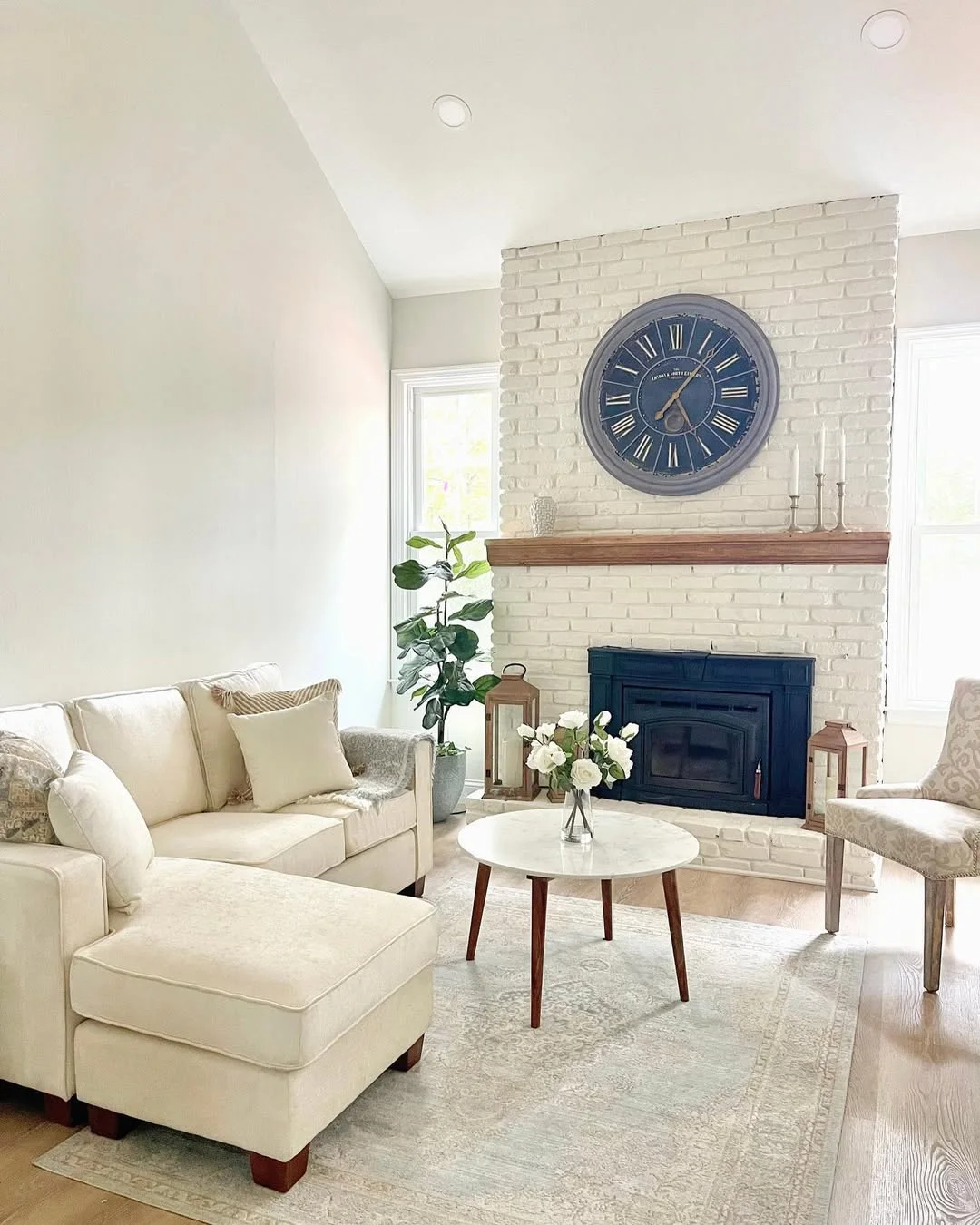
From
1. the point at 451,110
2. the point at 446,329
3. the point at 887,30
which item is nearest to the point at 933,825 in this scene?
the point at 887,30

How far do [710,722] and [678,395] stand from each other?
5.05 feet

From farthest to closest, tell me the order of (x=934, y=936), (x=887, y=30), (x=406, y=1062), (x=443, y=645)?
(x=443, y=645)
(x=887, y=30)
(x=934, y=936)
(x=406, y=1062)

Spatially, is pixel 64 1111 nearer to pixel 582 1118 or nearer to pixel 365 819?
pixel 582 1118

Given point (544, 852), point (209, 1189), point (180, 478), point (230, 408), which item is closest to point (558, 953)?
point (544, 852)

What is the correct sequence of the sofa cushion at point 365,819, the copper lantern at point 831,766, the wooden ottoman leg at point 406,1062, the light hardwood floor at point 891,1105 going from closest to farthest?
the light hardwood floor at point 891,1105
the wooden ottoman leg at point 406,1062
the sofa cushion at point 365,819
the copper lantern at point 831,766

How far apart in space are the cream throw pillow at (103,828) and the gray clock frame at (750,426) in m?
2.99

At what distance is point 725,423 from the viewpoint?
178 inches

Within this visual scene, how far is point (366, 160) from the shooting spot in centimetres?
467

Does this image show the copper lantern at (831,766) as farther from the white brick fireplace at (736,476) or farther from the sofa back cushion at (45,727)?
the sofa back cushion at (45,727)

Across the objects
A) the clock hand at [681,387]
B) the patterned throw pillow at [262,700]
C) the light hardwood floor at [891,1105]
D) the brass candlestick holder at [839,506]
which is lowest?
the light hardwood floor at [891,1105]

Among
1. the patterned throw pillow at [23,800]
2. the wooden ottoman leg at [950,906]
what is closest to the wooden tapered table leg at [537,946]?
the patterned throw pillow at [23,800]

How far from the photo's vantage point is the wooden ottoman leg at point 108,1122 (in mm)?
2199

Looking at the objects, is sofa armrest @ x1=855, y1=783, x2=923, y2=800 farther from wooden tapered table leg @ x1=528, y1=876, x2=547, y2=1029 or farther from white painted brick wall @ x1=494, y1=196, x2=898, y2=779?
wooden tapered table leg @ x1=528, y1=876, x2=547, y2=1029

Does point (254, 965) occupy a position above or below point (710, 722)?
below
